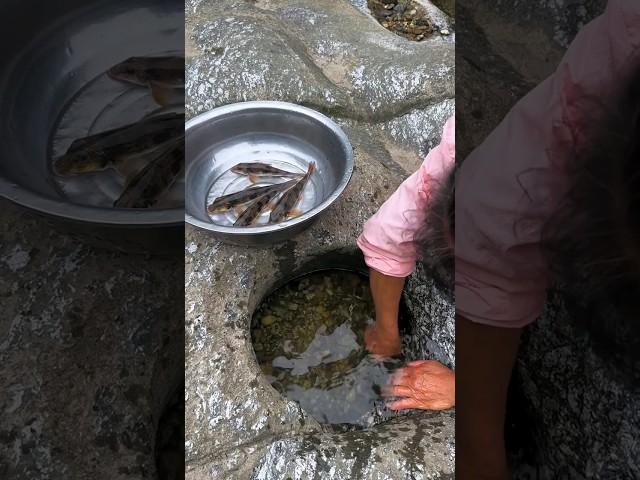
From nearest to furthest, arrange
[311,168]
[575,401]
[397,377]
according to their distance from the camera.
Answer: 1. [575,401]
2. [397,377]
3. [311,168]

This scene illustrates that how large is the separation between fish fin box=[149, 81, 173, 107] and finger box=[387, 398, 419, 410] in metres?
1.53

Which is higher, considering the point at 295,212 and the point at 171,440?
the point at 295,212

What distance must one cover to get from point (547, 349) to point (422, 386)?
1.69 meters

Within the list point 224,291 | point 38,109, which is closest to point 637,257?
point 224,291

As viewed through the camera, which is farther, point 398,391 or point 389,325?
point 389,325

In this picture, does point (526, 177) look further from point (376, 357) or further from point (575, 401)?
point (376, 357)

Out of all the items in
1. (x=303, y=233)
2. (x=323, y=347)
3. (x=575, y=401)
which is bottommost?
(x=323, y=347)

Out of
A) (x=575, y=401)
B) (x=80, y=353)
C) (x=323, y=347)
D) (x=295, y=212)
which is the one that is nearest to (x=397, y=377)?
(x=323, y=347)

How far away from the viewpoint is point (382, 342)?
7.32 ft

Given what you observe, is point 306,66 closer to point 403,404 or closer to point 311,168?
point 311,168

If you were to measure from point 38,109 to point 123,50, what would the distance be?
47 cm

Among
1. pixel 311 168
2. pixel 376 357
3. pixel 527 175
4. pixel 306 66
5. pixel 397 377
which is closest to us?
pixel 527 175

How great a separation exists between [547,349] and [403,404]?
1703 mm

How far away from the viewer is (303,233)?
2174mm
